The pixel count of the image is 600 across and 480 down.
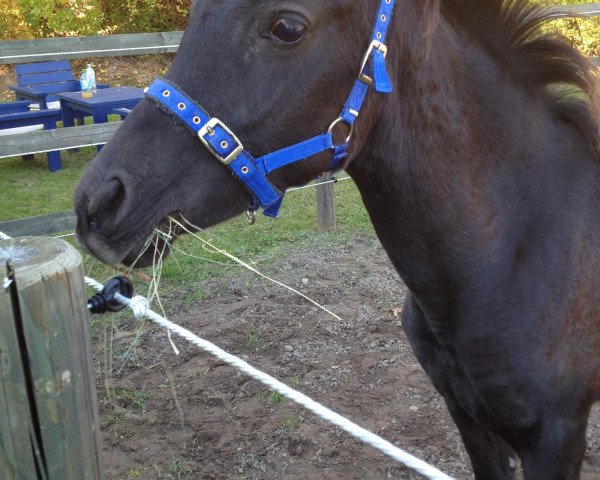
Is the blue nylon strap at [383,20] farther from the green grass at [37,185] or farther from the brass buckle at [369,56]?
the green grass at [37,185]

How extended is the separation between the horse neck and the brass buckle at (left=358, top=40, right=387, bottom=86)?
12 centimetres

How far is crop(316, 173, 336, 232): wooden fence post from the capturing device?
550cm

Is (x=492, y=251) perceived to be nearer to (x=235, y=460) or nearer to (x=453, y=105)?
(x=453, y=105)

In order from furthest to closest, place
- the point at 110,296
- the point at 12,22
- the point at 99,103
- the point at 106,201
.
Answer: the point at 12,22 < the point at 99,103 < the point at 110,296 < the point at 106,201

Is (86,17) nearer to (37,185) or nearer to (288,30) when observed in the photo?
(37,185)

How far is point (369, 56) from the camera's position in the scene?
1574 mm

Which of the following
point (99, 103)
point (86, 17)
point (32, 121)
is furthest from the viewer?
point (86, 17)

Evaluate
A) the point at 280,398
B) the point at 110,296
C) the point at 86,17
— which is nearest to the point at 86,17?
the point at 86,17

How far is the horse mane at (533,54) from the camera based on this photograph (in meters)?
1.87

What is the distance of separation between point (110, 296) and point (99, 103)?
5.83 m

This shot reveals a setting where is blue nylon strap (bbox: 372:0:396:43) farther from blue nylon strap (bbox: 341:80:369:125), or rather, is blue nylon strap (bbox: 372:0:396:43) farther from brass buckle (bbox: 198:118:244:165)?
brass buckle (bbox: 198:118:244:165)

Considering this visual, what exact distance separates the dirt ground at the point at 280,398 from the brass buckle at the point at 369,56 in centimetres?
128

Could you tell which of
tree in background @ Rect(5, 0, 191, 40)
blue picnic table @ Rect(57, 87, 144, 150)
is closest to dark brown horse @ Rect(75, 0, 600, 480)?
blue picnic table @ Rect(57, 87, 144, 150)

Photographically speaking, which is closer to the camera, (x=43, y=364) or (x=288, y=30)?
(x=43, y=364)
